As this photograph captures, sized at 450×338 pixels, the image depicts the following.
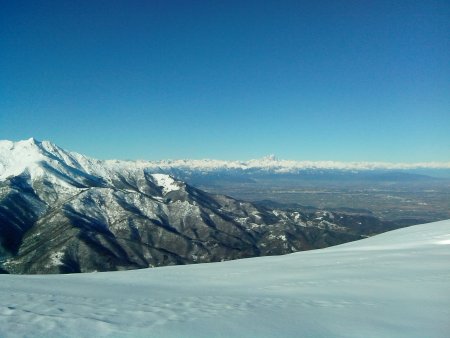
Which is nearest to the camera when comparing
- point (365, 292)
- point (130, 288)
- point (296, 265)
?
point (365, 292)

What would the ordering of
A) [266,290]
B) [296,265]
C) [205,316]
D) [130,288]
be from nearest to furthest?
[205,316], [266,290], [130,288], [296,265]

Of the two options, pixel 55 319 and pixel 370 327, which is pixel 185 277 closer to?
pixel 55 319

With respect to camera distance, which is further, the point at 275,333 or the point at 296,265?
the point at 296,265

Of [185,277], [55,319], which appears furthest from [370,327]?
[185,277]

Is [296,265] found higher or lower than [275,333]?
lower

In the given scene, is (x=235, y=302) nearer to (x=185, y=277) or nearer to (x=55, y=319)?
(x=55, y=319)

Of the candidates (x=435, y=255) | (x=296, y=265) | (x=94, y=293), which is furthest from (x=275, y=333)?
(x=435, y=255)
